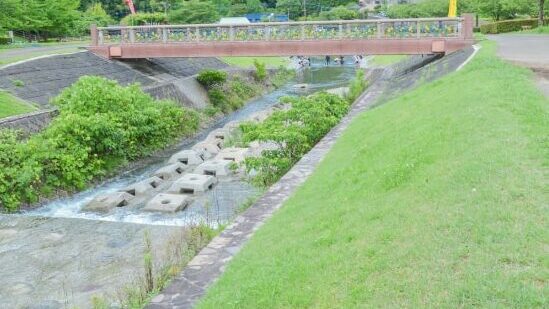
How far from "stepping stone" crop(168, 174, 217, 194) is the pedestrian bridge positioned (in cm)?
1154

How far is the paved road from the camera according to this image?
1677 cm

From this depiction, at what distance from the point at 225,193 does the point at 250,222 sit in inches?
277

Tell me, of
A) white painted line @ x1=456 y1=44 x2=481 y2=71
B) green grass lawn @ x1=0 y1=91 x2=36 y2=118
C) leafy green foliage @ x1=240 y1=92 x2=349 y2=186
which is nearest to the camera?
leafy green foliage @ x1=240 y1=92 x2=349 y2=186

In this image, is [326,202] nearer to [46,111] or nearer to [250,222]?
[250,222]

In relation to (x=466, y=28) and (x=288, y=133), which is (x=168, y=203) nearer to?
(x=288, y=133)

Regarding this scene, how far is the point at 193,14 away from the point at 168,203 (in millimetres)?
43703

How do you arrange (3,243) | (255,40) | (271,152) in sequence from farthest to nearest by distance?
(255,40)
(271,152)
(3,243)

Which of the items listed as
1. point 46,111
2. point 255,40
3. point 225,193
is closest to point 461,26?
point 255,40

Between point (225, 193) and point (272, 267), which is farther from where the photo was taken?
point (225, 193)

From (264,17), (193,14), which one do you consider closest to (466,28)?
(193,14)

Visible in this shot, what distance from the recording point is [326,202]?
9.58m

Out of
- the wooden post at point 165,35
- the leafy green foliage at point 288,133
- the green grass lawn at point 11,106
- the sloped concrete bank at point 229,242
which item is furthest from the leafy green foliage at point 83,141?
the sloped concrete bank at point 229,242

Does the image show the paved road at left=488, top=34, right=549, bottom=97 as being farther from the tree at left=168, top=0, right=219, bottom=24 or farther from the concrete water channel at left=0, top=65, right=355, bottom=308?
the tree at left=168, top=0, right=219, bottom=24

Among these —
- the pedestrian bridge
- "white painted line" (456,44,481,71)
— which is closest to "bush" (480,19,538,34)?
the pedestrian bridge
